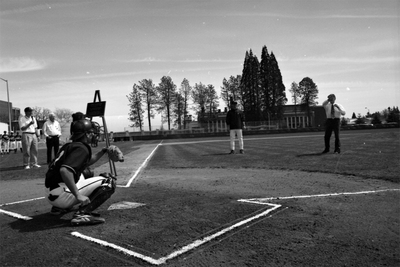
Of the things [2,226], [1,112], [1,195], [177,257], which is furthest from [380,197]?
[1,112]

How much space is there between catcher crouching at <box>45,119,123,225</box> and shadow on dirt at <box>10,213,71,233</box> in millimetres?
134

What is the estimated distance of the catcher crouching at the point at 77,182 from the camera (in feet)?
12.4

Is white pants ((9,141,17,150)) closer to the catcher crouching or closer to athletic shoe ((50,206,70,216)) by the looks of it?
athletic shoe ((50,206,70,216))

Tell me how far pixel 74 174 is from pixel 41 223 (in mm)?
962

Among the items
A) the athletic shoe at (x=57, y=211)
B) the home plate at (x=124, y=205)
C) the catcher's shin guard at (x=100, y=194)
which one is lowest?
the home plate at (x=124, y=205)

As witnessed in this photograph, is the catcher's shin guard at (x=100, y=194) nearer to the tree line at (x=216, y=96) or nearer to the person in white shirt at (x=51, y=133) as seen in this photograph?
the person in white shirt at (x=51, y=133)

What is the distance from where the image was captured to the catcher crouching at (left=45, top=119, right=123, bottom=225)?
378cm

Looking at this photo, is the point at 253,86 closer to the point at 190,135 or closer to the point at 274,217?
the point at 190,135

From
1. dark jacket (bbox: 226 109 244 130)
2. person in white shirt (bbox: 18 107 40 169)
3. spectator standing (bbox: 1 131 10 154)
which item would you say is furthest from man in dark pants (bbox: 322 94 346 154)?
spectator standing (bbox: 1 131 10 154)

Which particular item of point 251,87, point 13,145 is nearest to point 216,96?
point 251,87

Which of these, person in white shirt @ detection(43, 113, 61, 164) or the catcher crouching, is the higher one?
person in white shirt @ detection(43, 113, 61, 164)

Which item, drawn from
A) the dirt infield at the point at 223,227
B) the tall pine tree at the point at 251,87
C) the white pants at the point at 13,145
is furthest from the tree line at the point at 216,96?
the dirt infield at the point at 223,227

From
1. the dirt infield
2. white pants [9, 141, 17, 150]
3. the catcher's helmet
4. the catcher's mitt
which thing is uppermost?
the catcher's helmet

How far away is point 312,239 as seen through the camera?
3.16 meters
